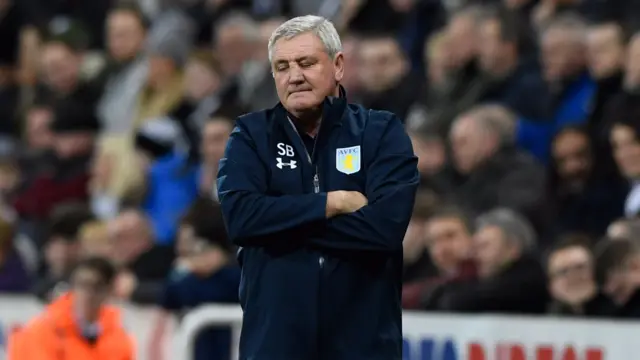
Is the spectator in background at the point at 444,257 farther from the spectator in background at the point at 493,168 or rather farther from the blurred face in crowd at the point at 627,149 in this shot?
the blurred face in crowd at the point at 627,149

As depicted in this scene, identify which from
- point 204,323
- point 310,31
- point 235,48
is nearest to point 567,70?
point 204,323

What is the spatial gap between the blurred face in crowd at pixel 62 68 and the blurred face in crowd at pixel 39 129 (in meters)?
0.29

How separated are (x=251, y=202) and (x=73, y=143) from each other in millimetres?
9508

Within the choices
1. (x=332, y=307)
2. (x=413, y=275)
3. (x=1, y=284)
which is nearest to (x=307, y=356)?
(x=332, y=307)

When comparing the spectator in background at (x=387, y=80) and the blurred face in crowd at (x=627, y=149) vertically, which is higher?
the spectator in background at (x=387, y=80)

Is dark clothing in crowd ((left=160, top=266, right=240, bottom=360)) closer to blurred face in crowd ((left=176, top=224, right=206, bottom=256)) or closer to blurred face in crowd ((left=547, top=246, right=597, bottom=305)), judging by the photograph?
blurred face in crowd ((left=176, top=224, right=206, bottom=256))

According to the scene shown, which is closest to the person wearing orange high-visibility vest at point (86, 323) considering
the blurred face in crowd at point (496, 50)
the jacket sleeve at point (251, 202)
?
the blurred face in crowd at point (496, 50)

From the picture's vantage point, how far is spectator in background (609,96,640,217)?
9.76 m

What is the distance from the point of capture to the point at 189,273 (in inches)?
404

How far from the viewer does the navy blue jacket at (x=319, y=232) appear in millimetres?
4992

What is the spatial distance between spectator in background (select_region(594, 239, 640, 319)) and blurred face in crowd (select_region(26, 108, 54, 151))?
739 centimetres

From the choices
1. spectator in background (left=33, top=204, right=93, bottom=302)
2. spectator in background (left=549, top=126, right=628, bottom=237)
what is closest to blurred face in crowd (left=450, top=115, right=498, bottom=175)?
spectator in background (left=549, top=126, right=628, bottom=237)

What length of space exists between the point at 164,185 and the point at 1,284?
1.61 metres

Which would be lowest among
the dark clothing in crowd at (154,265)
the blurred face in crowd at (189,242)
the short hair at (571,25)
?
the dark clothing in crowd at (154,265)
